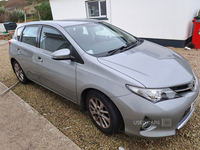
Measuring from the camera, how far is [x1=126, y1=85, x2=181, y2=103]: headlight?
187 centimetres

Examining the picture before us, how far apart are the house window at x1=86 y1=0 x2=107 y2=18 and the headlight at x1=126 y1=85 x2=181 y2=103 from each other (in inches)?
285

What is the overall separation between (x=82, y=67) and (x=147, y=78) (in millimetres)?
962

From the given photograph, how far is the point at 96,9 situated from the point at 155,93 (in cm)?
779

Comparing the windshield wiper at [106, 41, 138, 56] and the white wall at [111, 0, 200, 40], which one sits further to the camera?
the white wall at [111, 0, 200, 40]

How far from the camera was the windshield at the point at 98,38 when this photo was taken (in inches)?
103

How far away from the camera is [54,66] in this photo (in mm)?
2846

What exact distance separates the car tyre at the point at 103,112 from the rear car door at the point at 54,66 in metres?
0.40

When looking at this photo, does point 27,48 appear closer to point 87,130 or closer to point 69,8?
point 87,130

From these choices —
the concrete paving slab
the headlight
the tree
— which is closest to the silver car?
the headlight

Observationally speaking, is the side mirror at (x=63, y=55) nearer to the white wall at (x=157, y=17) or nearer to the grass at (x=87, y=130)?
the grass at (x=87, y=130)

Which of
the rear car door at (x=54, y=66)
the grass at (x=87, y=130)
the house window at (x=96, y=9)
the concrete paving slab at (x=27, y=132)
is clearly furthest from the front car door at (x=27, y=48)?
the house window at (x=96, y=9)

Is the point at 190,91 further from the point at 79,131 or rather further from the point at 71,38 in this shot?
the point at 71,38

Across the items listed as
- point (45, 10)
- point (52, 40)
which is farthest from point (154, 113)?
point (45, 10)

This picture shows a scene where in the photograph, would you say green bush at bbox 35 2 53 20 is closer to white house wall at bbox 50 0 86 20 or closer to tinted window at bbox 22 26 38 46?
white house wall at bbox 50 0 86 20
